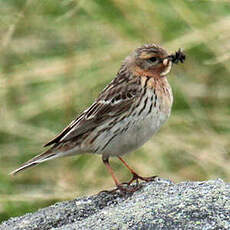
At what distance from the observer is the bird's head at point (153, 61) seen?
24.6ft

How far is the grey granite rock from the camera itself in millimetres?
5270

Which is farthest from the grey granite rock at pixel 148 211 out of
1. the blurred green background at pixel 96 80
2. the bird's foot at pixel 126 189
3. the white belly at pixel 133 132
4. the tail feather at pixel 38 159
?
the blurred green background at pixel 96 80

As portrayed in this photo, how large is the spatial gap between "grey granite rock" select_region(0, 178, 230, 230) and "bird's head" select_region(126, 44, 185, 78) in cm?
125

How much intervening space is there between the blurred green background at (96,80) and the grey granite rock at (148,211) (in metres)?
2.78

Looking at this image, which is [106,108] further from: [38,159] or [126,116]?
[38,159]

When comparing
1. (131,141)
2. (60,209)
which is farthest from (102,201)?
(131,141)

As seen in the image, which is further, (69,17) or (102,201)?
(69,17)

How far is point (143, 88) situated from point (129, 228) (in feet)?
7.21

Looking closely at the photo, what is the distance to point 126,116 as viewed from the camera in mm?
7117

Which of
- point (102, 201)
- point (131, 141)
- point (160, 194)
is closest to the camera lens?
point (160, 194)

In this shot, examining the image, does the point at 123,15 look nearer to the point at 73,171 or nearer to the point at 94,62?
the point at 94,62

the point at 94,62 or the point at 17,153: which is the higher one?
the point at 94,62

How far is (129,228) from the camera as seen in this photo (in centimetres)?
528

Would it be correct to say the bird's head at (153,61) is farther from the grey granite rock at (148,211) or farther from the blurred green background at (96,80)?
the blurred green background at (96,80)
